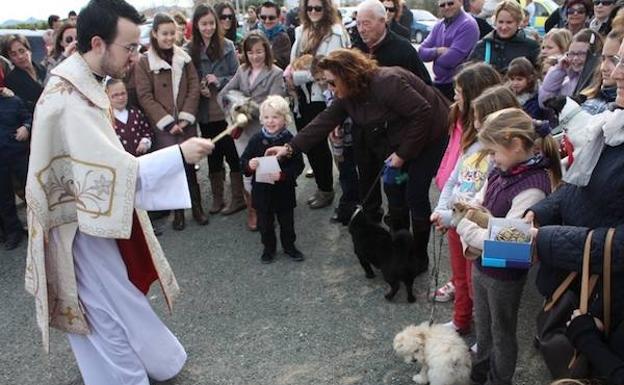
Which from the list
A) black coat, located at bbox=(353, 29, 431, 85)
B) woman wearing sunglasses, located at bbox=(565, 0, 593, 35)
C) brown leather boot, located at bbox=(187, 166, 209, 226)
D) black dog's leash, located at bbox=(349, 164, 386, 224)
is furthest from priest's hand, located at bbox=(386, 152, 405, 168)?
woman wearing sunglasses, located at bbox=(565, 0, 593, 35)

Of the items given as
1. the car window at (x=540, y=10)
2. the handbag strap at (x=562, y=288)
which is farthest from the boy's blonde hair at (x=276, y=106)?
the car window at (x=540, y=10)

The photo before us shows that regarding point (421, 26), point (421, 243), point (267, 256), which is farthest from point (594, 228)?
point (421, 26)

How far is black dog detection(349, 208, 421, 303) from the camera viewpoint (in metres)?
3.74

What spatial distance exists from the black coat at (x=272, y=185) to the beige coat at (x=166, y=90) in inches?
39.9

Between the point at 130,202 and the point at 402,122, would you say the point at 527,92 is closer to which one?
the point at 402,122

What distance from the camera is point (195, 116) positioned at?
205 inches

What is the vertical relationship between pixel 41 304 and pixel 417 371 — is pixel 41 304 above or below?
above

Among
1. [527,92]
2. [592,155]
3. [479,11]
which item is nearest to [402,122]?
[527,92]

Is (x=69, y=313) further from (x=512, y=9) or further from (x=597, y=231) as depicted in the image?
(x=512, y=9)

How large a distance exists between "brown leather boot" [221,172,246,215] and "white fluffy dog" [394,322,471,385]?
10.3 feet

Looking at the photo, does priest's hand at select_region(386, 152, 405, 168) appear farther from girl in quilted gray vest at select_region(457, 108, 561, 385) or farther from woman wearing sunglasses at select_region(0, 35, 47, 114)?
woman wearing sunglasses at select_region(0, 35, 47, 114)

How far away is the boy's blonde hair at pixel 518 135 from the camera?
237cm

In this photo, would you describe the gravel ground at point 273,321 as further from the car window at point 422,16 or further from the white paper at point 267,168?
the car window at point 422,16

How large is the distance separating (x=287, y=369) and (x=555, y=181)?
1.86 m
